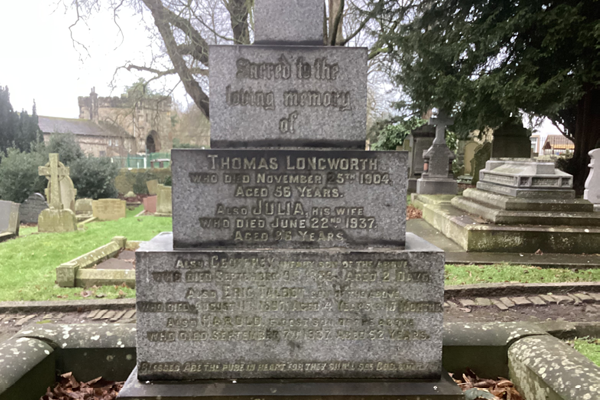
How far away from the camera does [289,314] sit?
2473 millimetres

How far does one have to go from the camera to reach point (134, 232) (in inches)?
460

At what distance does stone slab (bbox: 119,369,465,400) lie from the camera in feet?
7.61

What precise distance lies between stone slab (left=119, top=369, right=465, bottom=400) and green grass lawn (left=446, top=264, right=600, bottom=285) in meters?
3.54

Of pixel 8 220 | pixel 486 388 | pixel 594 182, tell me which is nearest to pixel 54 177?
pixel 8 220

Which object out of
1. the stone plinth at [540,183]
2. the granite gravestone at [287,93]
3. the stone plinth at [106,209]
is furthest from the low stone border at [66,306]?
the stone plinth at [106,209]

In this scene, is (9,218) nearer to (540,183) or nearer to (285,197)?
(285,197)

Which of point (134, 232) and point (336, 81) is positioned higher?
point (336, 81)

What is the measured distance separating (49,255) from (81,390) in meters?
6.80

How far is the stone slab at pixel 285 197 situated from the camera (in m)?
2.47

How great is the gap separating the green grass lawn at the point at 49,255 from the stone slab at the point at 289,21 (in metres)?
4.67

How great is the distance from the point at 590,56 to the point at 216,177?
1178 centimetres

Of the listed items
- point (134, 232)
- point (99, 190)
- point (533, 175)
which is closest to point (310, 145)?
point (533, 175)

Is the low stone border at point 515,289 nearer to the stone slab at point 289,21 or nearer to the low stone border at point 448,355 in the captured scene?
the low stone border at point 448,355

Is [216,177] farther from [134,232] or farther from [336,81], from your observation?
[134,232]
